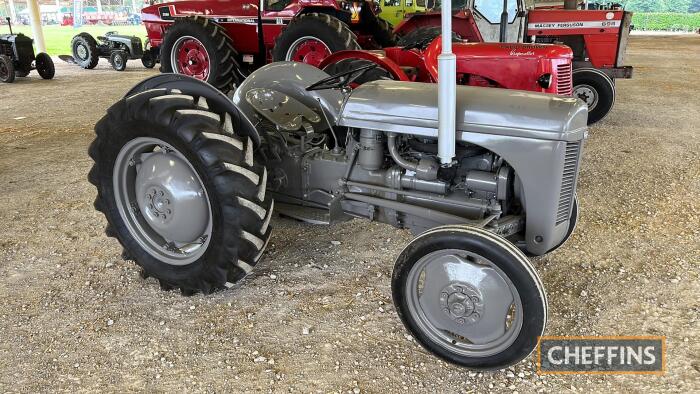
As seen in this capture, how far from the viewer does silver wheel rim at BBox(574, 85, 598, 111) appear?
6.98 metres

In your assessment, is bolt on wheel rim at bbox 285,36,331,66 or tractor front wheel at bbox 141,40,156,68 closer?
bolt on wheel rim at bbox 285,36,331,66

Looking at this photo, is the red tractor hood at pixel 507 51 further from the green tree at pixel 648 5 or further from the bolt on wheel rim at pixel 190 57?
the green tree at pixel 648 5

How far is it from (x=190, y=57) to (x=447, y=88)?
7.24m

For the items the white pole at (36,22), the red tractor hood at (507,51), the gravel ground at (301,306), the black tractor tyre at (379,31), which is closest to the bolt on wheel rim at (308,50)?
the black tractor tyre at (379,31)

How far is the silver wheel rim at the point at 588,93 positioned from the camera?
698 cm

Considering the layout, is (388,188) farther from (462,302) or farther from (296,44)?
(296,44)

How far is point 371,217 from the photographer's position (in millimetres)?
2893

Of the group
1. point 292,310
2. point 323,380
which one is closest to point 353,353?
point 323,380

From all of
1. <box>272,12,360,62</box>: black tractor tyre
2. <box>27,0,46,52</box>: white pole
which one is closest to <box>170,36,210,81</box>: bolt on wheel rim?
<box>272,12,360,62</box>: black tractor tyre

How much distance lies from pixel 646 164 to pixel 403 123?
12.2ft

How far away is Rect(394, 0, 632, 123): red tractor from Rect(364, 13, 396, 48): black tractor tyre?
0.27 metres

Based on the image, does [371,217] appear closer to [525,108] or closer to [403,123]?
[403,123]

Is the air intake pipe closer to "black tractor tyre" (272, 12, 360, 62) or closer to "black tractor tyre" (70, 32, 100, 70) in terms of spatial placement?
"black tractor tyre" (272, 12, 360, 62)

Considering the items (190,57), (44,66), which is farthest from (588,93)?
(44,66)
